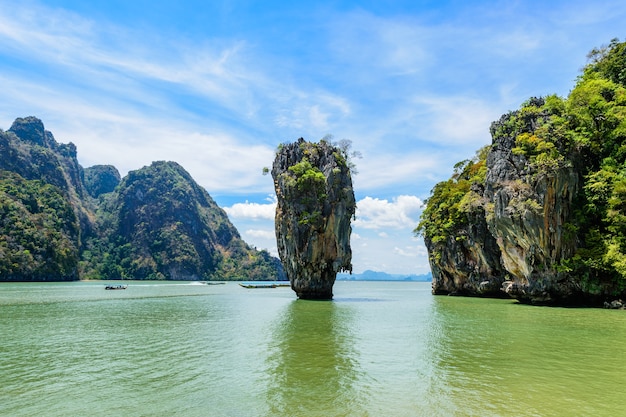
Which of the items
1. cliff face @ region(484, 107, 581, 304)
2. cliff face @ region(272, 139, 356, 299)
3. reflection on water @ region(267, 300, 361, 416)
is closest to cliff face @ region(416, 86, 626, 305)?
cliff face @ region(484, 107, 581, 304)

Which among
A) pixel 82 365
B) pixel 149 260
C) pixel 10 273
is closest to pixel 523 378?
pixel 82 365

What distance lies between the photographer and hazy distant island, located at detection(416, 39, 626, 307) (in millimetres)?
25438

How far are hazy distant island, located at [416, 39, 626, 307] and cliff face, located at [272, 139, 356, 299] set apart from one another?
12.6 meters

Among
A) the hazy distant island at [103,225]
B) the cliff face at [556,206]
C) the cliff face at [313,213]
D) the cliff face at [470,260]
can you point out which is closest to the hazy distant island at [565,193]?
the cliff face at [556,206]

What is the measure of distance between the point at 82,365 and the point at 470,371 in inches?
Answer: 446

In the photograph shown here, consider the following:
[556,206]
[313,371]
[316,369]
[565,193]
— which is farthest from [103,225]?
[313,371]

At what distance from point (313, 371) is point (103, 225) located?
548 feet

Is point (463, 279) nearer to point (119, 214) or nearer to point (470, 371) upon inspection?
point (470, 371)

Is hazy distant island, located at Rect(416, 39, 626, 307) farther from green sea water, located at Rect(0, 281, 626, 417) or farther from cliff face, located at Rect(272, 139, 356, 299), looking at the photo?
cliff face, located at Rect(272, 139, 356, 299)

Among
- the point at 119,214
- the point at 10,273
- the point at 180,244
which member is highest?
the point at 119,214

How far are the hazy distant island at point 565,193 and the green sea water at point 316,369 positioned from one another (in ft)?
21.9

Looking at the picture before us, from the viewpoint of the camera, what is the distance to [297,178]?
1383 inches

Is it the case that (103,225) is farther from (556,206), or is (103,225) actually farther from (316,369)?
(316,369)

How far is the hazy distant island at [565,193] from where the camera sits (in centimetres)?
2544
